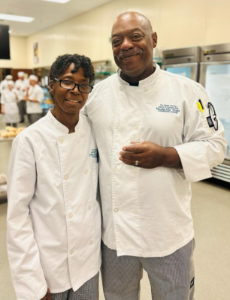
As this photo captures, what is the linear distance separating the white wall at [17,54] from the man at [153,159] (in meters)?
13.1

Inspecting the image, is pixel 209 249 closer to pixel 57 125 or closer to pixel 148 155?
pixel 148 155

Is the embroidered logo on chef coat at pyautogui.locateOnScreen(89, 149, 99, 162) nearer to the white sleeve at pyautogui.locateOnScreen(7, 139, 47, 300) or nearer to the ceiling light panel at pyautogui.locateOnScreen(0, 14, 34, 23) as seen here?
the white sleeve at pyautogui.locateOnScreen(7, 139, 47, 300)

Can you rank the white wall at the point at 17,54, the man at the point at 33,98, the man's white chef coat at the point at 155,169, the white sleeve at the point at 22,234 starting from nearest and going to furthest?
the white sleeve at the point at 22,234 → the man's white chef coat at the point at 155,169 → the man at the point at 33,98 → the white wall at the point at 17,54

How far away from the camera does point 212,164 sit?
113 cm

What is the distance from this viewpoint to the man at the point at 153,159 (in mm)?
1069

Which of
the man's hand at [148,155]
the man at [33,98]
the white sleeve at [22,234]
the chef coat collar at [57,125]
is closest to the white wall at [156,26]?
the man at [33,98]

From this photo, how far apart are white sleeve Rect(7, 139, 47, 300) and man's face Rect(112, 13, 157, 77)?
50 cm

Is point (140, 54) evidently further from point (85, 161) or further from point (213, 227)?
point (213, 227)

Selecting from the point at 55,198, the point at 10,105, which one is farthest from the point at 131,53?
the point at 10,105

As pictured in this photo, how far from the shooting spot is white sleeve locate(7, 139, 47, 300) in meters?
0.98

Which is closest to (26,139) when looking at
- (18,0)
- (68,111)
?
(68,111)

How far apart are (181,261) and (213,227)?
76.9 inches

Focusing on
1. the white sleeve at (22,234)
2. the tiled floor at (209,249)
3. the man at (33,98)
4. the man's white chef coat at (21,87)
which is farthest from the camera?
the man's white chef coat at (21,87)

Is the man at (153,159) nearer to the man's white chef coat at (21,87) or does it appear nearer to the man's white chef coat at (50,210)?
the man's white chef coat at (50,210)
